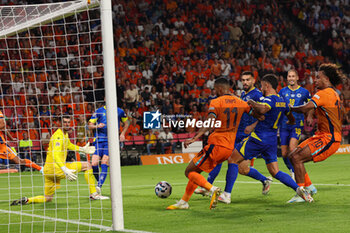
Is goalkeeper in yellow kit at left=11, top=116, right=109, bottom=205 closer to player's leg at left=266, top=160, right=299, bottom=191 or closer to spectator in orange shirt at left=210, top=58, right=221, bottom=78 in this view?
player's leg at left=266, top=160, right=299, bottom=191

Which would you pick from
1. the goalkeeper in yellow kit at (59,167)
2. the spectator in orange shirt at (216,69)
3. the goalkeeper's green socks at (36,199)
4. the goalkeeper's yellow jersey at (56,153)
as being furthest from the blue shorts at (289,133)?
the spectator in orange shirt at (216,69)

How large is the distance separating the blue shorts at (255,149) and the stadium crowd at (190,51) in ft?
36.6

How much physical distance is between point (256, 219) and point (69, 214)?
9.88 ft

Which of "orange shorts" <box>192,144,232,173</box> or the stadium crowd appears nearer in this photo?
"orange shorts" <box>192,144,232,173</box>

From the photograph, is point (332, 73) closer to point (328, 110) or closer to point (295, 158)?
point (328, 110)

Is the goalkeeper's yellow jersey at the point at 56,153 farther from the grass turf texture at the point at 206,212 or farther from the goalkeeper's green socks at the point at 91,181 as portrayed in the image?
the grass turf texture at the point at 206,212

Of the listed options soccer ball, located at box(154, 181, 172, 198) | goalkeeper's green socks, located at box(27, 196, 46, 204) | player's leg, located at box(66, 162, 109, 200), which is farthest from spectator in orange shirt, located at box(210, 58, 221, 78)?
goalkeeper's green socks, located at box(27, 196, 46, 204)

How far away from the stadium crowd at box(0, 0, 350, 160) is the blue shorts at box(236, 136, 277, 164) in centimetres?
1115

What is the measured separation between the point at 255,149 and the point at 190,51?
1737 cm

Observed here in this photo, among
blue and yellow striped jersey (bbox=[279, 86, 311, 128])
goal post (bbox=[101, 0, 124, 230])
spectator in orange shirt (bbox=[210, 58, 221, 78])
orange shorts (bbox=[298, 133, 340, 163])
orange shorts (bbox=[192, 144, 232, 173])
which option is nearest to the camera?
goal post (bbox=[101, 0, 124, 230])

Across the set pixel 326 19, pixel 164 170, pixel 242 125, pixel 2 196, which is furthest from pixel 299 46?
pixel 2 196

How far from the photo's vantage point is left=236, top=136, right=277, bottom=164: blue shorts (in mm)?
9516

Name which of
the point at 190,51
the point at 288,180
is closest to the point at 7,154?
the point at 288,180

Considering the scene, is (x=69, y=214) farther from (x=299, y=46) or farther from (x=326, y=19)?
(x=326, y=19)
